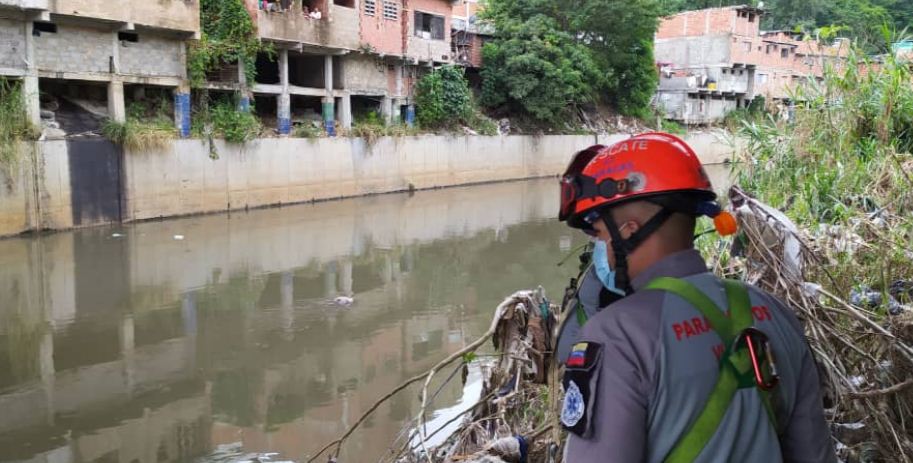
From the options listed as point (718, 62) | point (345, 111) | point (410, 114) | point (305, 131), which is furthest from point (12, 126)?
point (718, 62)

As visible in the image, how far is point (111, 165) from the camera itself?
14.2m

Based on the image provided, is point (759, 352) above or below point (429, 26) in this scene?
below

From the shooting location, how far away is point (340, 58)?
806 inches

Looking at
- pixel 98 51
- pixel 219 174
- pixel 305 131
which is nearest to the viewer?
pixel 98 51

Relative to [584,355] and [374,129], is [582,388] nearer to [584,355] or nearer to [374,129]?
[584,355]

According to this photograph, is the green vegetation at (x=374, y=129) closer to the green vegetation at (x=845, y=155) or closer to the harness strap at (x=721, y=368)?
the green vegetation at (x=845, y=155)

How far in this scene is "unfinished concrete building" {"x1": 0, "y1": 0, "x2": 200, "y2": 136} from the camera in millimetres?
13234

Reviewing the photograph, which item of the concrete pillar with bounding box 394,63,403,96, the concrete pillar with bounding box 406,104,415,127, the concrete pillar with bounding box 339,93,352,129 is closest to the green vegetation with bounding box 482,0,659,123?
the concrete pillar with bounding box 406,104,415,127

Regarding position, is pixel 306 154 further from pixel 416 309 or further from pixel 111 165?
pixel 416 309

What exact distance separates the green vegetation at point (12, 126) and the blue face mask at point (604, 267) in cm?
1354

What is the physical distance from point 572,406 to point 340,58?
20.1m

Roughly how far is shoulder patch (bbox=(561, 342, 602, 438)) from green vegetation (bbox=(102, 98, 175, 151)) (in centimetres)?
1462

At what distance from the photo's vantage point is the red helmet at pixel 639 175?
139cm

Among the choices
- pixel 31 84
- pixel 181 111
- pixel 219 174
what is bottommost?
pixel 219 174
